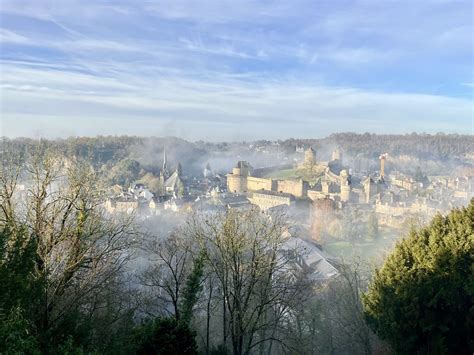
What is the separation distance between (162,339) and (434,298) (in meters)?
5.57

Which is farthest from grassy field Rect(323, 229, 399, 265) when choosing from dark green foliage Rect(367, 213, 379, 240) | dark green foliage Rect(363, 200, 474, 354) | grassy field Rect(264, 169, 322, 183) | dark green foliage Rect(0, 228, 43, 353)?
grassy field Rect(264, 169, 322, 183)

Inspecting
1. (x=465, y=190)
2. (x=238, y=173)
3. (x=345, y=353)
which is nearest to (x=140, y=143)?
(x=238, y=173)

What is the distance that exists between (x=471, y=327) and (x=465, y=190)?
57638 millimetres

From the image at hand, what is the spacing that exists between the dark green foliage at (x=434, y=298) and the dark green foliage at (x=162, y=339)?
461 centimetres

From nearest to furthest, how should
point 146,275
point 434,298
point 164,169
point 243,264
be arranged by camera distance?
point 434,298
point 243,264
point 146,275
point 164,169

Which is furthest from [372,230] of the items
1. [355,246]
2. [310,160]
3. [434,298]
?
[310,160]

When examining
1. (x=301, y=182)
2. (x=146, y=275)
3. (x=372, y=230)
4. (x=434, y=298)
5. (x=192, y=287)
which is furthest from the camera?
(x=301, y=182)

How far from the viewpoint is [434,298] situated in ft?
29.1

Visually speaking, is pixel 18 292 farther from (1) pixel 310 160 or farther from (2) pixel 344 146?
(2) pixel 344 146

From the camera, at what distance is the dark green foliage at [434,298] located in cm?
890

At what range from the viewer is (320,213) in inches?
1764

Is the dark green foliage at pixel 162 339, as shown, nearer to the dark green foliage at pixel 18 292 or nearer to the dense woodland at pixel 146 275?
the dense woodland at pixel 146 275

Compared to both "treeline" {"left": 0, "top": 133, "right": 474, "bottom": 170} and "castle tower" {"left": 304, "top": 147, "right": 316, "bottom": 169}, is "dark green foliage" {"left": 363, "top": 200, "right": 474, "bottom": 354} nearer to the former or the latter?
"treeline" {"left": 0, "top": 133, "right": 474, "bottom": 170}

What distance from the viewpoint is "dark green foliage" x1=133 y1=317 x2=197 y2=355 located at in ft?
22.9
